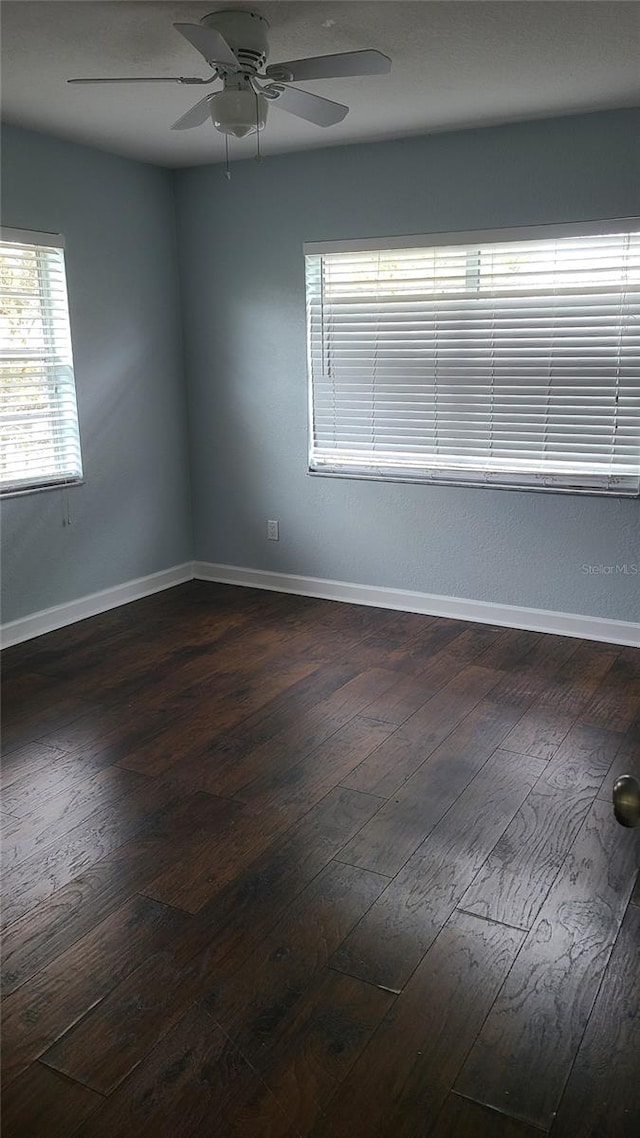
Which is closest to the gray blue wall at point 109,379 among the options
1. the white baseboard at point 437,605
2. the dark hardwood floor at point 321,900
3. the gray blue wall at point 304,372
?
the gray blue wall at point 304,372

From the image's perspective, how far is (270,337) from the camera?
191 inches

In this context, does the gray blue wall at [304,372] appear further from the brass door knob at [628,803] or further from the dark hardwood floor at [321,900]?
the brass door knob at [628,803]

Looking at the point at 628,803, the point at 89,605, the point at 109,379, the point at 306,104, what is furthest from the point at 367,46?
the point at 89,605

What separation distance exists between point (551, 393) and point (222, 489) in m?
2.09

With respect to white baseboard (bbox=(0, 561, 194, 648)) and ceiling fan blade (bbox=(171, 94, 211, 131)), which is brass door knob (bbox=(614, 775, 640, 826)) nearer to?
ceiling fan blade (bbox=(171, 94, 211, 131))

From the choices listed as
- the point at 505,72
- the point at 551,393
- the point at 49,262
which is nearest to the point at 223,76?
the point at 505,72

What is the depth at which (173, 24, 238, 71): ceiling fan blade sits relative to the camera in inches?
93.5

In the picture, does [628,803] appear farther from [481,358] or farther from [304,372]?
[304,372]

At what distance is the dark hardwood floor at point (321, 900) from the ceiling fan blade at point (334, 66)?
2.21 metres

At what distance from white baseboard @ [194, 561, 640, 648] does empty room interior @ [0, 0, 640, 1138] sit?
0.02m

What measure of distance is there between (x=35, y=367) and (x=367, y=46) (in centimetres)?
218

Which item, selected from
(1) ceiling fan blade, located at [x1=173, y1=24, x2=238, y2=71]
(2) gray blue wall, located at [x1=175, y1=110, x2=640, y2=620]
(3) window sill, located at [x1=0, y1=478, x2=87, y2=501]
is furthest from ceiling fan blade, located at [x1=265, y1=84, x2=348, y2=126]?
(3) window sill, located at [x1=0, y1=478, x2=87, y2=501]

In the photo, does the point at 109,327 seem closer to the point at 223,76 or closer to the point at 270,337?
the point at 270,337

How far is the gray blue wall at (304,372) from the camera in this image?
396 cm
